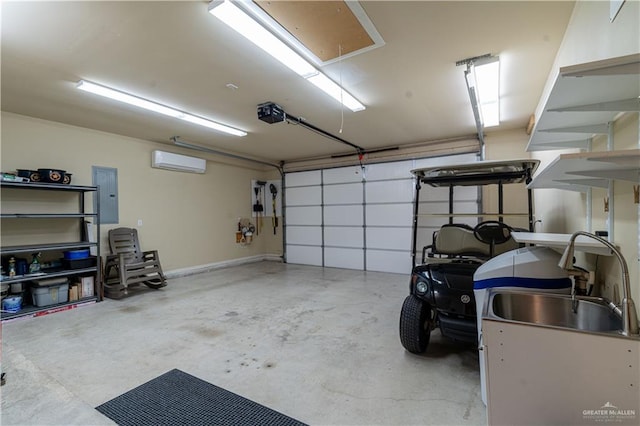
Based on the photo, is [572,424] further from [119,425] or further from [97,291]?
[97,291]

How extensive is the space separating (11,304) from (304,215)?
18.4 ft

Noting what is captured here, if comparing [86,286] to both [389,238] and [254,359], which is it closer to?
[254,359]

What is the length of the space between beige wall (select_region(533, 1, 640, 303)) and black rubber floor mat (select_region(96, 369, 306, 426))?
2.03m

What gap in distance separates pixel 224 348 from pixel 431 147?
5483mm

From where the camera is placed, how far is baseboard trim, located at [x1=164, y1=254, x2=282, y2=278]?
6.31 m

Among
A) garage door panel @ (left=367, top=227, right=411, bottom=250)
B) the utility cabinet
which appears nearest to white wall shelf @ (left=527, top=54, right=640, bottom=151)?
garage door panel @ (left=367, top=227, right=411, bottom=250)

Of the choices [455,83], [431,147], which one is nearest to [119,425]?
[455,83]

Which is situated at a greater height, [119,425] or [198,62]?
[198,62]

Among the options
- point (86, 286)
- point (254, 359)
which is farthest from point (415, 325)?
point (86, 286)

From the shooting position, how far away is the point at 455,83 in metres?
3.45

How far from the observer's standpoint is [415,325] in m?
2.54

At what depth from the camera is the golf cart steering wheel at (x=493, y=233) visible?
2977 mm

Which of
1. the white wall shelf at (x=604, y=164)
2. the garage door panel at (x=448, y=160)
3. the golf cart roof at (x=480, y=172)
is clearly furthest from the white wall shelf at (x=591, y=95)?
the garage door panel at (x=448, y=160)

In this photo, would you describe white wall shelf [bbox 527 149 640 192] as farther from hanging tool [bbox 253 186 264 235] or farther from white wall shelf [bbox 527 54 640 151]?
Result: hanging tool [bbox 253 186 264 235]
